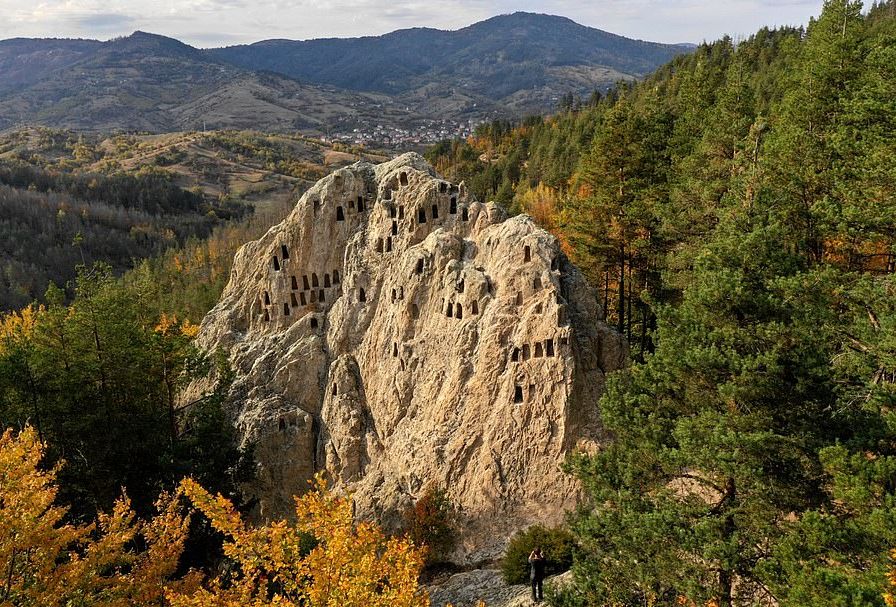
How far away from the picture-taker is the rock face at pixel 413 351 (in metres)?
26.5

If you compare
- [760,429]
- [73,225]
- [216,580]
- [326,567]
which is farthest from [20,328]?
[73,225]

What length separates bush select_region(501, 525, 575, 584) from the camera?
76.1ft

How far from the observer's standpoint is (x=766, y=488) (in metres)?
14.5

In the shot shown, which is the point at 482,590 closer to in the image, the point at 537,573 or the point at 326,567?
the point at 537,573

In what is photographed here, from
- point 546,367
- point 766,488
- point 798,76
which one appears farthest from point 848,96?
point 766,488

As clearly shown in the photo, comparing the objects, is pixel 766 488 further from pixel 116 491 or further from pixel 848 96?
pixel 116 491

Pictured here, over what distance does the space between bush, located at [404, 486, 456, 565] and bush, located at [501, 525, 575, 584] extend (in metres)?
3.51

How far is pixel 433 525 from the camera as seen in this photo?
86.6 ft

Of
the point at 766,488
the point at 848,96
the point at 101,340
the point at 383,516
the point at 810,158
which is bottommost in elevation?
the point at 383,516

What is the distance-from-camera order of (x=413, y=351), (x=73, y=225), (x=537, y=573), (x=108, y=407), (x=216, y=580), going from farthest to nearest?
(x=73, y=225), (x=413, y=351), (x=108, y=407), (x=537, y=573), (x=216, y=580)

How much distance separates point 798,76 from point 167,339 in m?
41.9

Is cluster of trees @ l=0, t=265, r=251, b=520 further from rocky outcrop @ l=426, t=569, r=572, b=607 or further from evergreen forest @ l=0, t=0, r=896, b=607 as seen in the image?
rocky outcrop @ l=426, t=569, r=572, b=607

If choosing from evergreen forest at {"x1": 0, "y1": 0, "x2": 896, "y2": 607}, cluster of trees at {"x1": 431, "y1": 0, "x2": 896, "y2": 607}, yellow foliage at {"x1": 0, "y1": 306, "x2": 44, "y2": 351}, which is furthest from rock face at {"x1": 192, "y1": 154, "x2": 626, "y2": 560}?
yellow foliage at {"x1": 0, "y1": 306, "x2": 44, "y2": 351}

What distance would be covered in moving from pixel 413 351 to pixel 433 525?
8498 millimetres
